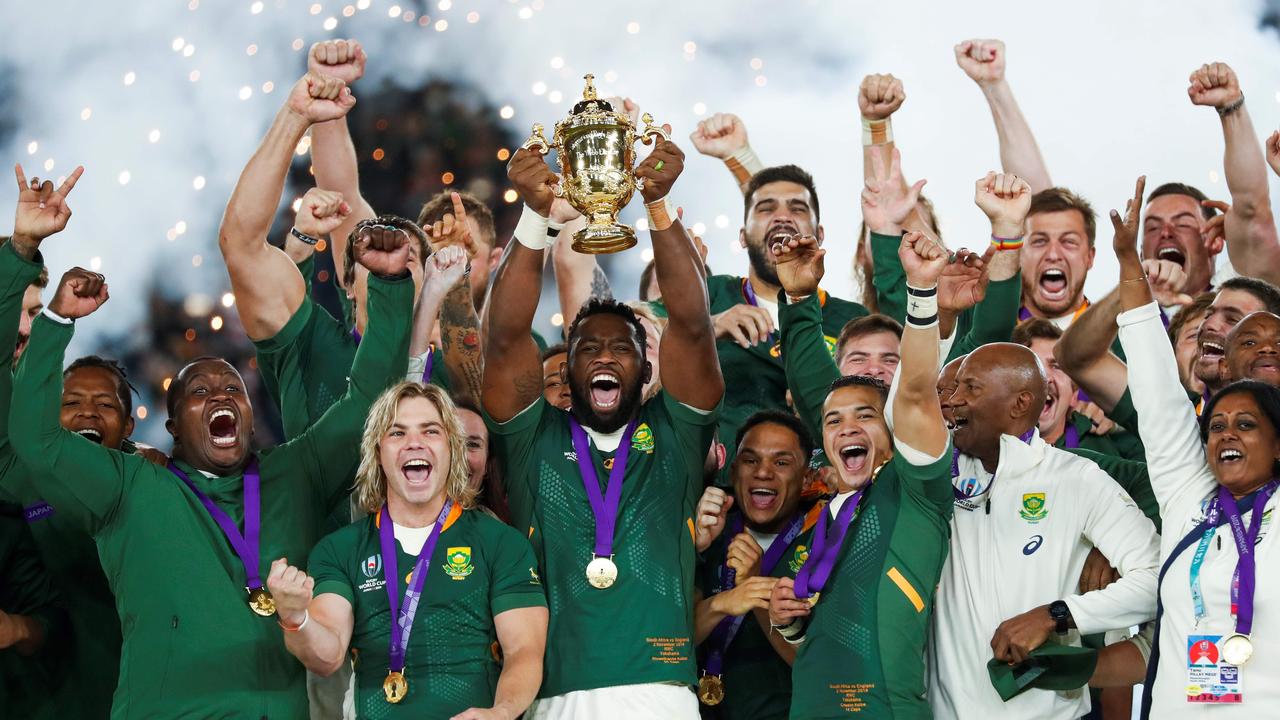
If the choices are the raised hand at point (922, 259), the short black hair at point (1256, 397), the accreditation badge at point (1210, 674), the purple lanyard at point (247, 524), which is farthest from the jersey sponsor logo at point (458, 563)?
the short black hair at point (1256, 397)

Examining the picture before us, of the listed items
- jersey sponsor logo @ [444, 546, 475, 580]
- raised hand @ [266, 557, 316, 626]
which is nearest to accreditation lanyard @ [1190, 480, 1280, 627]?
jersey sponsor logo @ [444, 546, 475, 580]

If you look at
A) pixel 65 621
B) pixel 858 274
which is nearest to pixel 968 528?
pixel 858 274

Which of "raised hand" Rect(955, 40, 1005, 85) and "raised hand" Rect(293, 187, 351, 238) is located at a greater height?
"raised hand" Rect(955, 40, 1005, 85)

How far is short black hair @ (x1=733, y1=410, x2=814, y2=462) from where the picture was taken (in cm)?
507

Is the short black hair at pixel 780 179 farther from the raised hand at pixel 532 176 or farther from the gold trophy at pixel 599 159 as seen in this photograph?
the raised hand at pixel 532 176

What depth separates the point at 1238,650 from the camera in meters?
4.12

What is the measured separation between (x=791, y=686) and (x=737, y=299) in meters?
1.73

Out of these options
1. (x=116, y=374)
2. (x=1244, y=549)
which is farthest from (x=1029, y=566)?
(x=116, y=374)

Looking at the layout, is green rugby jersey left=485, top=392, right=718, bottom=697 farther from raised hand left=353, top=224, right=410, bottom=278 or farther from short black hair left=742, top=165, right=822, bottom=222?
short black hair left=742, top=165, right=822, bottom=222

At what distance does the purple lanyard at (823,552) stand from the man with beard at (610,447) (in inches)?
13.6

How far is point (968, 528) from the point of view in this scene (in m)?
4.71

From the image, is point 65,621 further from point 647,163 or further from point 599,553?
point 647,163

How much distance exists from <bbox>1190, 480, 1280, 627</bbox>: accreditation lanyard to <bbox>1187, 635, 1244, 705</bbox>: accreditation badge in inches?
2.4

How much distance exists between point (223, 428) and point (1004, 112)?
3.31 m
